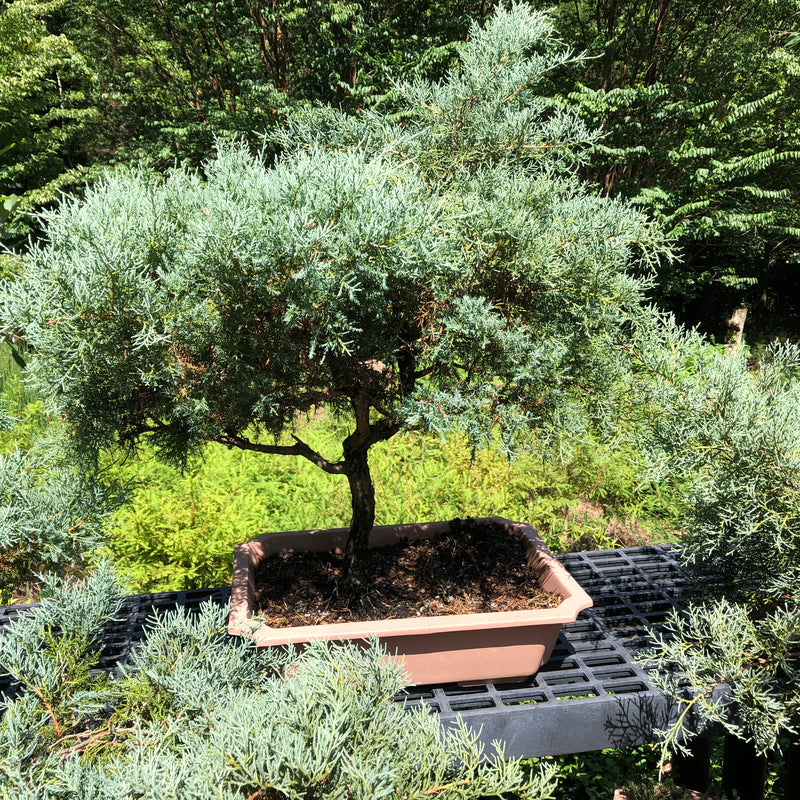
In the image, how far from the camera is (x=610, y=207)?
1.65m

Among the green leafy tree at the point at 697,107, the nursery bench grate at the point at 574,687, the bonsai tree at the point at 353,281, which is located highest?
the green leafy tree at the point at 697,107

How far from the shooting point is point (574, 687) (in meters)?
1.75

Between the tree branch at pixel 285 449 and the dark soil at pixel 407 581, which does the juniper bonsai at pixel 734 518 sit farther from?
the tree branch at pixel 285 449

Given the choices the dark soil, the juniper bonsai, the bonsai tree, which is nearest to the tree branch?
the bonsai tree

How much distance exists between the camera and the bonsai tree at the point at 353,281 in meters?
1.25

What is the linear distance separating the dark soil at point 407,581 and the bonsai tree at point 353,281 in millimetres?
541

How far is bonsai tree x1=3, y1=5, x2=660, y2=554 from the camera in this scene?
1245 mm

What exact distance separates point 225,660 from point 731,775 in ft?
5.77

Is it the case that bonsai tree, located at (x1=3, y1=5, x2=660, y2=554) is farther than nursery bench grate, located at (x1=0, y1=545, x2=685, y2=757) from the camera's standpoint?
No

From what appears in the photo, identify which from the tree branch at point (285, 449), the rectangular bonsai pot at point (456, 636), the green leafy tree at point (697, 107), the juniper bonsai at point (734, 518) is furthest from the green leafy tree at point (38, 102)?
the green leafy tree at point (697, 107)

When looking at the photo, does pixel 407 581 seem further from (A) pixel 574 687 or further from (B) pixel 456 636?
(A) pixel 574 687

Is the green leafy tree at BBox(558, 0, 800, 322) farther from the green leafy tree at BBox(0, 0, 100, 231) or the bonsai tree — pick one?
the green leafy tree at BBox(0, 0, 100, 231)

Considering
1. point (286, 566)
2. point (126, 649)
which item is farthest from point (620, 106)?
point (126, 649)

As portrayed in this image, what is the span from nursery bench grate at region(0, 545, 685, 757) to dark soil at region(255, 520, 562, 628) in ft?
0.66
